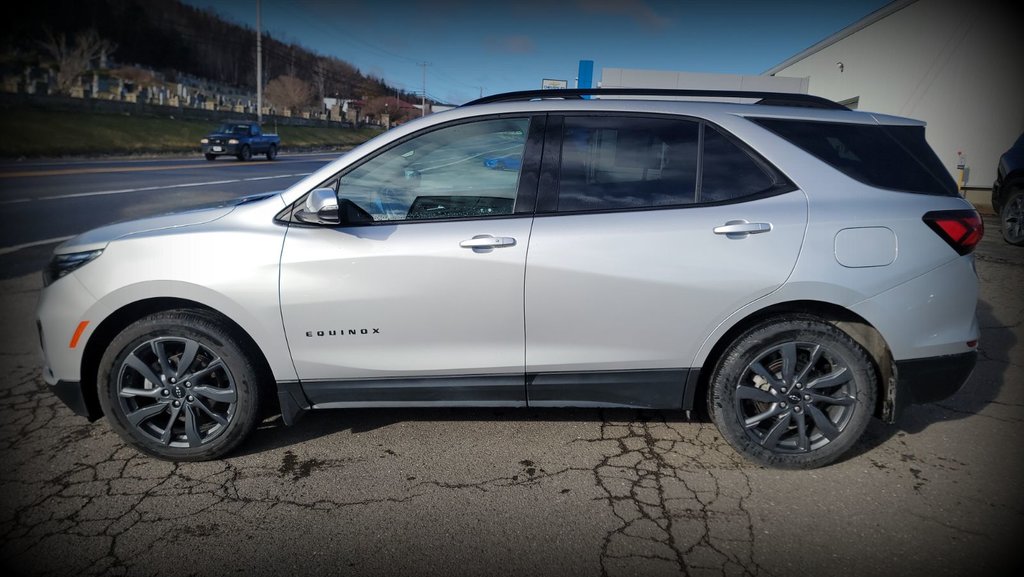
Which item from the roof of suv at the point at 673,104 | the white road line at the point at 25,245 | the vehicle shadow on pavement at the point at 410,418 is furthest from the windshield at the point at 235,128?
the roof of suv at the point at 673,104

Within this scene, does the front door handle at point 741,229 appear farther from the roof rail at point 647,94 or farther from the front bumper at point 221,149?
the front bumper at point 221,149

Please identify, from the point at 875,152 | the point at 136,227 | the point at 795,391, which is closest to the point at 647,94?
the point at 875,152

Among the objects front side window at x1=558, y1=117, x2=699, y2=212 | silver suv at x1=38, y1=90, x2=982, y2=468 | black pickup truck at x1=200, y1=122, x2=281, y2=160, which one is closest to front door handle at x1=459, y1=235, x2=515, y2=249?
silver suv at x1=38, y1=90, x2=982, y2=468

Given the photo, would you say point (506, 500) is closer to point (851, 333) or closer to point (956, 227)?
point (851, 333)

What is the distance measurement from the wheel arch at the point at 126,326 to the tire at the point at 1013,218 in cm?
1102

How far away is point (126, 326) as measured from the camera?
300cm

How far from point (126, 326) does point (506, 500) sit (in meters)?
2.07

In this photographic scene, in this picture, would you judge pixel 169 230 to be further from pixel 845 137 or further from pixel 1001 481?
pixel 1001 481

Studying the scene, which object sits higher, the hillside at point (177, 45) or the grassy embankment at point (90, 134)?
the hillside at point (177, 45)

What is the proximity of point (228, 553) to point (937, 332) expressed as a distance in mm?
3281

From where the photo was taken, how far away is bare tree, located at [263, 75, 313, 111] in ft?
272

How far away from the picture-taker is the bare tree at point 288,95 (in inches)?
3268

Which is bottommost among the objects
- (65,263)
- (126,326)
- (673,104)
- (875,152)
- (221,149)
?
(126,326)

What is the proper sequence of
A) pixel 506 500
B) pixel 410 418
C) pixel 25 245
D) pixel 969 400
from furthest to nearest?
pixel 25 245, pixel 969 400, pixel 410 418, pixel 506 500
